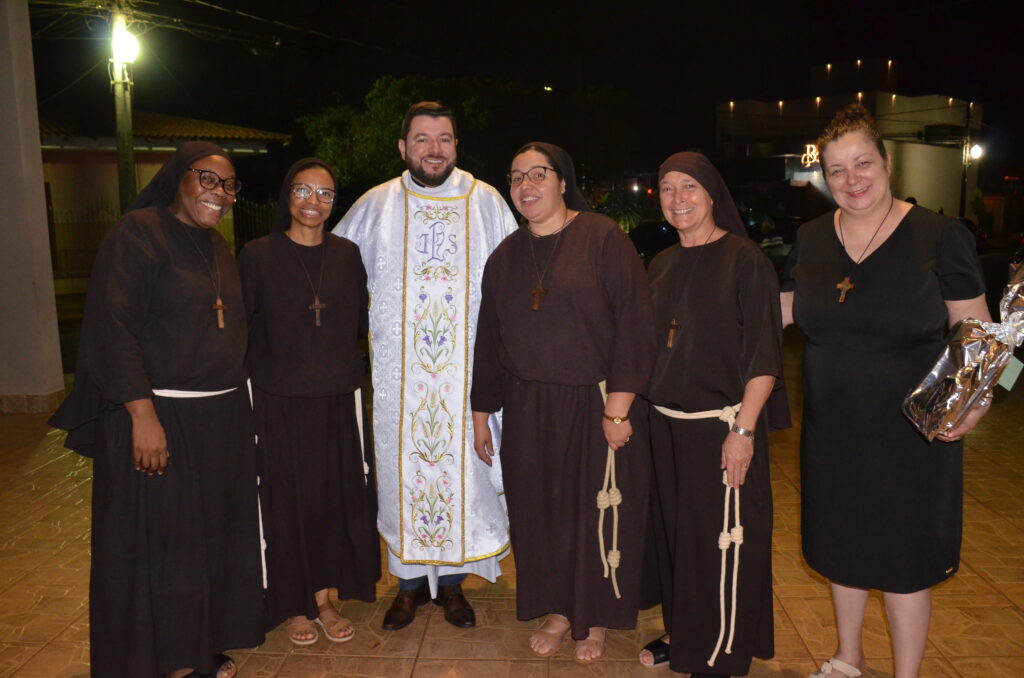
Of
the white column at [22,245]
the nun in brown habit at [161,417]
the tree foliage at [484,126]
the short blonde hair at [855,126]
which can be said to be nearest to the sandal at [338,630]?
the nun in brown habit at [161,417]

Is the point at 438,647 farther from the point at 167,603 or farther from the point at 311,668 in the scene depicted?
the point at 167,603

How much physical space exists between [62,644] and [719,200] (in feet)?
10.7

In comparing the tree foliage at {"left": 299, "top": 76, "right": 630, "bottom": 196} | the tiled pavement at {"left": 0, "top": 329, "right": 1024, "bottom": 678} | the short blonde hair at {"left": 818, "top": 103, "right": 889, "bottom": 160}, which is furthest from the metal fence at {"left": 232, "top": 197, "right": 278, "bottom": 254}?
the short blonde hair at {"left": 818, "top": 103, "right": 889, "bottom": 160}

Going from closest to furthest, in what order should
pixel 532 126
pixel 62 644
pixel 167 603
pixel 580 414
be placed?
pixel 167 603 → pixel 580 414 → pixel 62 644 → pixel 532 126

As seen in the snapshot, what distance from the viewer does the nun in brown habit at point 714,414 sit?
2.89 m

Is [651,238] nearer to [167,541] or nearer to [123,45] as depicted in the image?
[123,45]

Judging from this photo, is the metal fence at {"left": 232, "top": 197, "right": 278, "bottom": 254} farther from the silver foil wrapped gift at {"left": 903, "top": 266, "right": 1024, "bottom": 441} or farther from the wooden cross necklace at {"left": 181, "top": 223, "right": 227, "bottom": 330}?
the silver foil wrapped gift at {"left": 903, "top": 266, "right": 1024, "bottom": 441}

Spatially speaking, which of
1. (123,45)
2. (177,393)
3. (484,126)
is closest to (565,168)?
(177,393)

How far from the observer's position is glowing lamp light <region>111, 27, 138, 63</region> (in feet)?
30.8

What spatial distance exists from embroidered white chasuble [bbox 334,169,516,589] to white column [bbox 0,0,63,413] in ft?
16.4

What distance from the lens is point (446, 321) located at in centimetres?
368

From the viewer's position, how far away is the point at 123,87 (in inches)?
377

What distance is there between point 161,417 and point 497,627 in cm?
173

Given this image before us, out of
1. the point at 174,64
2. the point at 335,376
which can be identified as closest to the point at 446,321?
→ the point at 335,376
